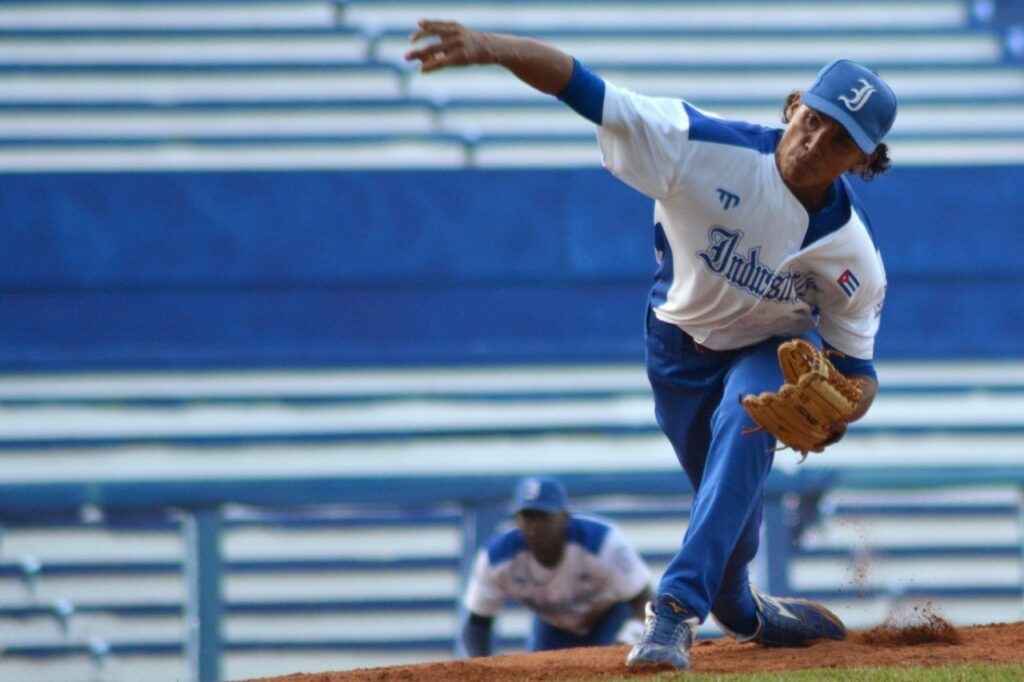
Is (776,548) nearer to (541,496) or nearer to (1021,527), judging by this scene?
(1021,527)

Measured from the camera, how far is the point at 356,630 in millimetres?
9000

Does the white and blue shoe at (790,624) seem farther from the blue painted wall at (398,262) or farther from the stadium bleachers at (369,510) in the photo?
the blue painted wall at (398,262)

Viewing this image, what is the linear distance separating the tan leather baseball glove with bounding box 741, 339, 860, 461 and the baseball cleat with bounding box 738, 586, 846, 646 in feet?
2.22

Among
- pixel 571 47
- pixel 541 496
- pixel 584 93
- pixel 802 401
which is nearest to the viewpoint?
pixel 584 93

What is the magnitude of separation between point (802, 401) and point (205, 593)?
550 cm

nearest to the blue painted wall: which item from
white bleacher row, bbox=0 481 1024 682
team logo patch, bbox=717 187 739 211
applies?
white bleacher row, bbox=0 481 1024 682

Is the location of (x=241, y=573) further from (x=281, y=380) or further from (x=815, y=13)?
(x=815, y=13)

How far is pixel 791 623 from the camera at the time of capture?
3844mm

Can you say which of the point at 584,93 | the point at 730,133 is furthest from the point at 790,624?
the point at 584,93

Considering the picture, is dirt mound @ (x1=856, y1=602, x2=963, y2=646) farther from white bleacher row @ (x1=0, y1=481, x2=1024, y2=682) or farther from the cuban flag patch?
white bleacher row @ (x1=0, y1=481, x2=1024, y2=682)

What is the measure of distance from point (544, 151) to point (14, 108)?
3.77 m

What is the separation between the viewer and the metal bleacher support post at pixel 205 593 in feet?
26.2

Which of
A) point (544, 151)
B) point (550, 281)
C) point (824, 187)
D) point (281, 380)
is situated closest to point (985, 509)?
point (550, 281)

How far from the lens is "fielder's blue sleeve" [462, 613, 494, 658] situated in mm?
Result: 5863
